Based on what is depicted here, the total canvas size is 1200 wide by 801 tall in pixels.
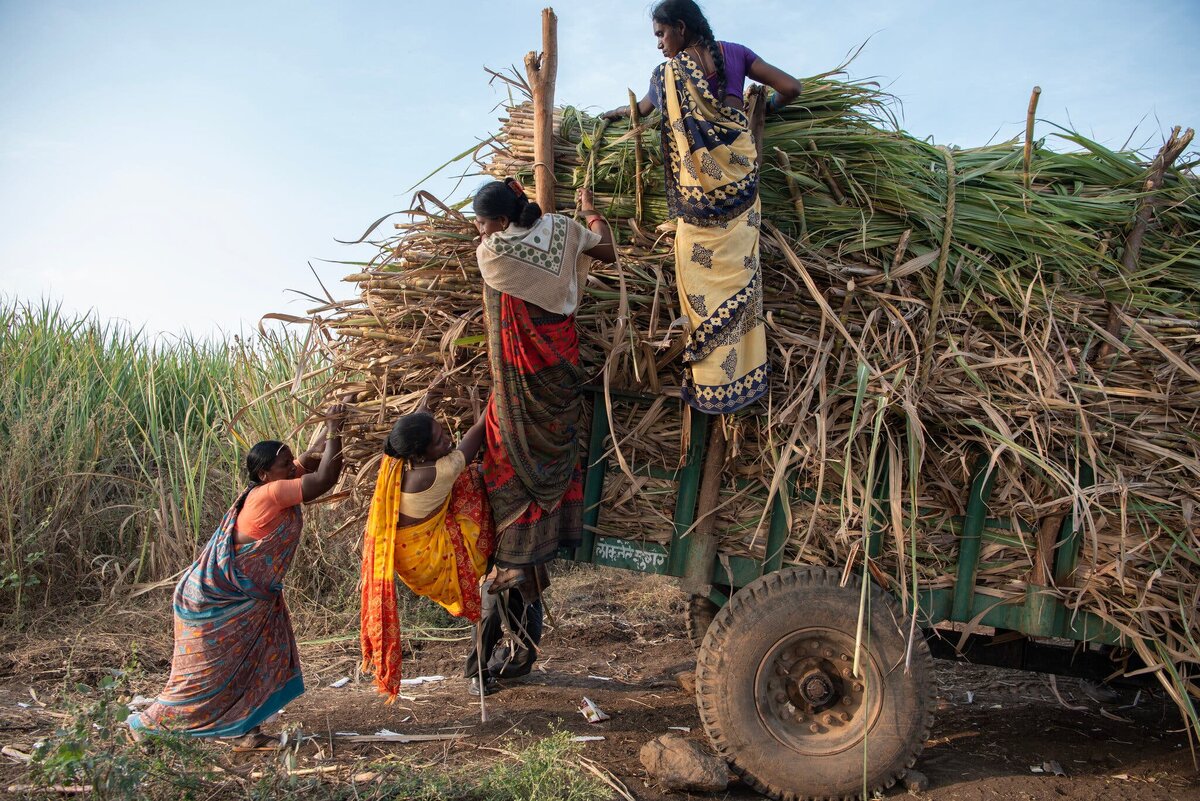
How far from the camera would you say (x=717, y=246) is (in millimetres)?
3102

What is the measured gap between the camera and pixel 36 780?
2734 millimetres

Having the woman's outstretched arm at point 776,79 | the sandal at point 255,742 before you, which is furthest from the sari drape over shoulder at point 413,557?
the woman's outstretched arm at point 776,79

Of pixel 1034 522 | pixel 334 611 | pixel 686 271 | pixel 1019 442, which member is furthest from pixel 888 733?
pixel 334 611

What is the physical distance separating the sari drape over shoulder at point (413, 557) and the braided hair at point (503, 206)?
1016 mm

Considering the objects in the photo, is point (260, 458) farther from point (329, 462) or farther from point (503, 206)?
point (503, 206)

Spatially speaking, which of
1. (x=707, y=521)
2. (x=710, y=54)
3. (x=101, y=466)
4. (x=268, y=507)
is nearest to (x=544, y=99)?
(x=710, y=54)

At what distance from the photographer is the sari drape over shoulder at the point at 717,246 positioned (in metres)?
3.10

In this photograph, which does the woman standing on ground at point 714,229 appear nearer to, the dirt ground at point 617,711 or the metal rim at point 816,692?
the metal rim at point 816,692

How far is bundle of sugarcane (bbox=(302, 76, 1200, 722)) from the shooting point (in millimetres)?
3094

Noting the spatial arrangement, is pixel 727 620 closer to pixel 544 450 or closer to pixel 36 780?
pixel 544 450

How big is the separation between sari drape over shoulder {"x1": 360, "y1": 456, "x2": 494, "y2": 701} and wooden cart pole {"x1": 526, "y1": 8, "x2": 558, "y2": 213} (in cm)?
121

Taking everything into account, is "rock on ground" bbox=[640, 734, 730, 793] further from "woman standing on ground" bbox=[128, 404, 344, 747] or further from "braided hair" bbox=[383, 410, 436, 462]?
"woman standing on ground" bbox=[128, 404, 344, 747]

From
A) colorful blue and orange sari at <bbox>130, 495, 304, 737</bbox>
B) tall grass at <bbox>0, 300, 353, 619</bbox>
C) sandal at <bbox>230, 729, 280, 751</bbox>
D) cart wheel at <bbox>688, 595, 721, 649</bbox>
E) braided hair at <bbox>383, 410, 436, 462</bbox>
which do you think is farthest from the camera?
tall grass at <bbox>0, 300, 353, 619</bbox>

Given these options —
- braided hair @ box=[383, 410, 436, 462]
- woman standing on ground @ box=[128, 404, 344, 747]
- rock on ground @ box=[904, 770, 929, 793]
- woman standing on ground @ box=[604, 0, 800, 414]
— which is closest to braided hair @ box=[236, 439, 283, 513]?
woman standing on ground @ box=[128, 404, 344, 747]
